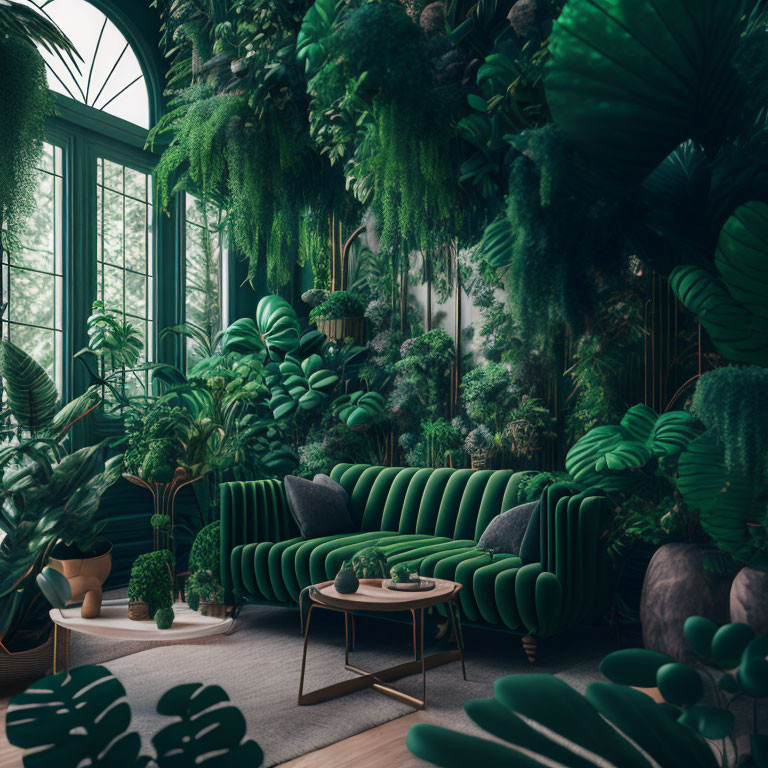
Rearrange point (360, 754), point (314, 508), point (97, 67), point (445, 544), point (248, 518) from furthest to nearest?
point (97, 67) → point (314, 508) → point (248, 518) → point (445, 544) → point (360, 754)

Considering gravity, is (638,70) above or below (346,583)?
above

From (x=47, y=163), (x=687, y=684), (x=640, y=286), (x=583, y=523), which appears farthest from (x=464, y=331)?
(x=687, y=684)

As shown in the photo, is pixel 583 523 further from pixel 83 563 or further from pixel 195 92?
pixel 195 92

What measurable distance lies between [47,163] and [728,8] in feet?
13.8

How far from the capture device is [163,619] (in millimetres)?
3068

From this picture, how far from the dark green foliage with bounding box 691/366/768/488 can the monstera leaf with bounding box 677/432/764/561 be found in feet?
1.58

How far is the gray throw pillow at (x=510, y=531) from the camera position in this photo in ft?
12.3

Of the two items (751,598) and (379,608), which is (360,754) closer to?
(379,608)

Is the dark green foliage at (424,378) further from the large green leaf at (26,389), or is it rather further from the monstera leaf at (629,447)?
the large green leaf at (26,389)

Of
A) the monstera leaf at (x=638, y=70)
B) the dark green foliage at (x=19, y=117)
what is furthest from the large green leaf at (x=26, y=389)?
the monstera leaf at (x=638, y=70)

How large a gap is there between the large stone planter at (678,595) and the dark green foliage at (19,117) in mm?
3549

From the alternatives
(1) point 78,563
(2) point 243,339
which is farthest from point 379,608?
(2) point 243,339

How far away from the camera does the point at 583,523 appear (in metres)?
3.42

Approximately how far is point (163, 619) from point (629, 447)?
6.59 ft
